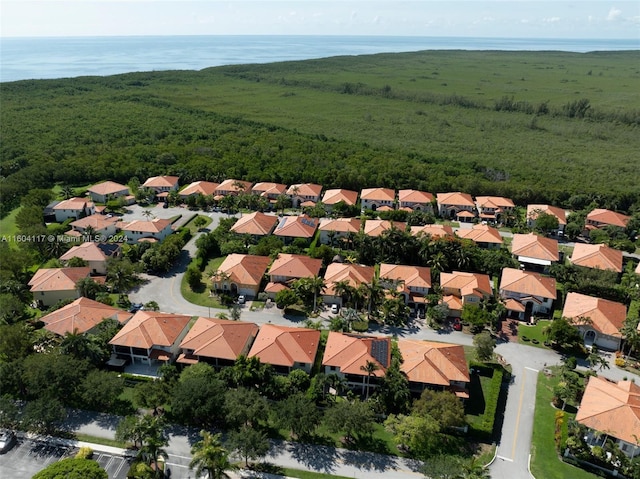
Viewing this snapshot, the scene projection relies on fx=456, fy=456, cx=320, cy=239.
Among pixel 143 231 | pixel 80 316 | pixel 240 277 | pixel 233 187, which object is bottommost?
pixel 240 277

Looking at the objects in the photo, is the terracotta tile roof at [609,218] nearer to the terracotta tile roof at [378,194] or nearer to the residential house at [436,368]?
the terracotta tile roof at [378,194]

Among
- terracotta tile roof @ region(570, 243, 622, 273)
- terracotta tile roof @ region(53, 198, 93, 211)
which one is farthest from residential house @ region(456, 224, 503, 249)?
terracotta tile roof @ region(53, 198, 93, 211)

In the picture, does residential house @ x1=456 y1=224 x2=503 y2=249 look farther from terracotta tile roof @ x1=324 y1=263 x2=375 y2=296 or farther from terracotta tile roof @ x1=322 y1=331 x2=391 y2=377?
terracotta tile roof @ x1=322 y1=331 x2=391 y2=377

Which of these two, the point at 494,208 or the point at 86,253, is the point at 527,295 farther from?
the point at 86,253

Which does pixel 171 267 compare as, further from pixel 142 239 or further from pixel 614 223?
pixel 614 223

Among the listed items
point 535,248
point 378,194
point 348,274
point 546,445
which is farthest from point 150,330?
point 378,194

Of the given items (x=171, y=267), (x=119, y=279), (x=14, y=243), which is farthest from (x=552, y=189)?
(x=14, y=243)
